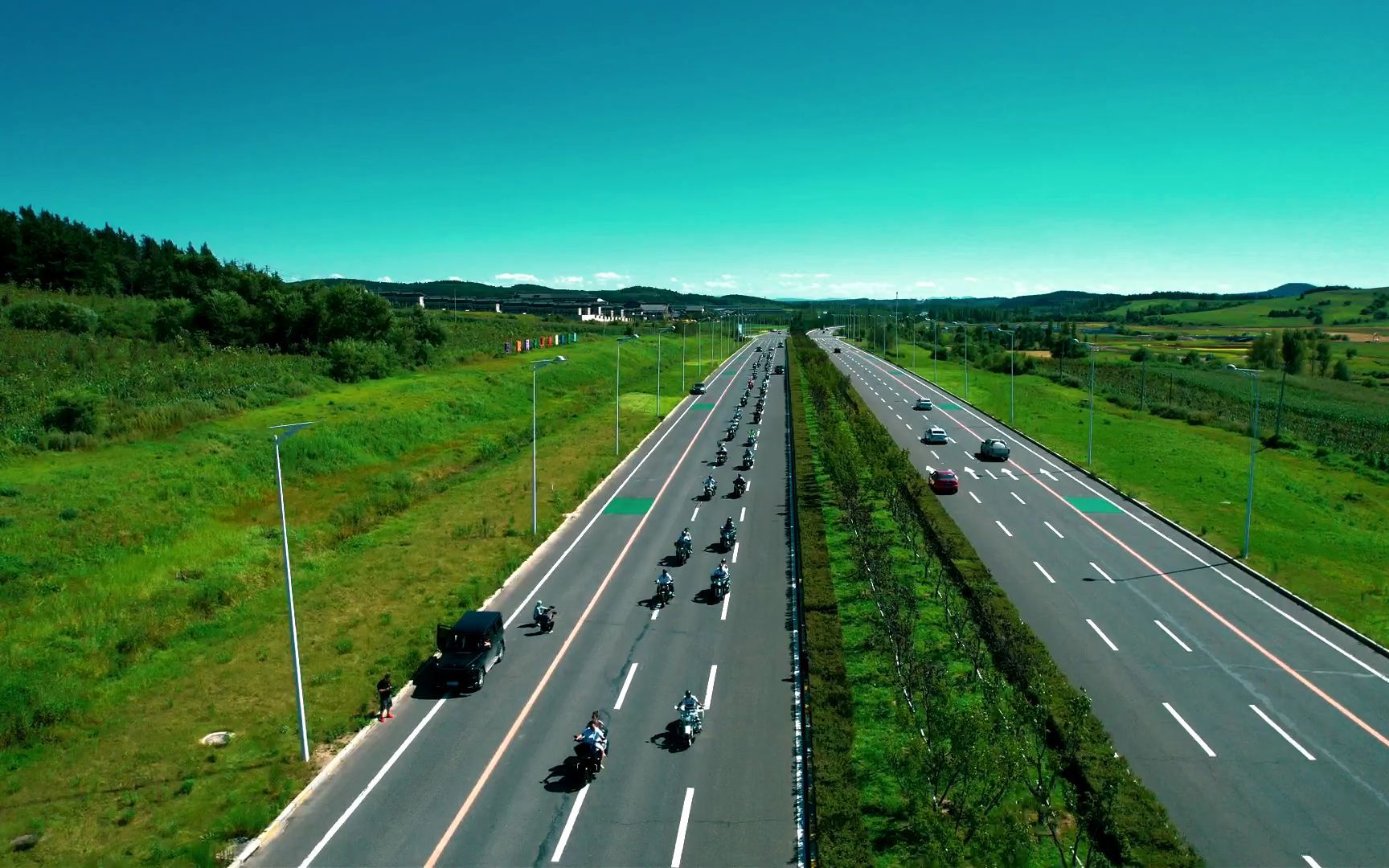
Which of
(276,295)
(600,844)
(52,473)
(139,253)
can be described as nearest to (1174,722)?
(600,844)

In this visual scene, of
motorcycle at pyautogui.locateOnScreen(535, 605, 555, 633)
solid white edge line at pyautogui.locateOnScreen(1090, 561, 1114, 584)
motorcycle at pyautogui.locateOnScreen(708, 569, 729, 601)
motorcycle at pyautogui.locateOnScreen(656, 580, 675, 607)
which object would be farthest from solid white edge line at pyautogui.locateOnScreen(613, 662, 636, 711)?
solid white edge line at pyautogui.locateOnScreen(1090, 561, 1114, 584)

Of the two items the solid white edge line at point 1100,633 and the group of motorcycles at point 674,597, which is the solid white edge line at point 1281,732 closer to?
the solid white edge line at point 1100,633

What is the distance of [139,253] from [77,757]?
175647 mm

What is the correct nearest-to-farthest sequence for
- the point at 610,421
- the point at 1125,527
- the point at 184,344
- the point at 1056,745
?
the point at 1056,745
the point at 1125,527
the point at 610,421
the point at 184,344

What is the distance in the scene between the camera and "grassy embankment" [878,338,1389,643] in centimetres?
A: 3666

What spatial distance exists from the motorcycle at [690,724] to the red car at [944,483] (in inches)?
1283

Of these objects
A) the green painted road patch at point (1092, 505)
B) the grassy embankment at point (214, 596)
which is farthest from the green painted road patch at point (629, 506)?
the green painted road patch at point (1092, 505)

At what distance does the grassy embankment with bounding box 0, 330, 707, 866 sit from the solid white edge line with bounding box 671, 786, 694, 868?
32.5ft

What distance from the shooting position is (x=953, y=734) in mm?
17797

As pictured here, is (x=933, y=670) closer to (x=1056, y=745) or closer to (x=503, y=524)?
(x=1056, y=745)

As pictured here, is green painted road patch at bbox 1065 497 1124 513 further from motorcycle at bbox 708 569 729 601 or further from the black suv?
the black suv

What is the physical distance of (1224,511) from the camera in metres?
47.8

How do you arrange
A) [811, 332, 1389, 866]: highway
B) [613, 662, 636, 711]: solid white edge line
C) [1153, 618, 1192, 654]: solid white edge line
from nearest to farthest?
[811, 332, 1389, 866]: highway → [613, 662, 636, 711]: solid white edge line → [1153, 618, 1192, 654]: solid white edge line

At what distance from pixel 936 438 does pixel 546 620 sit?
155ft
